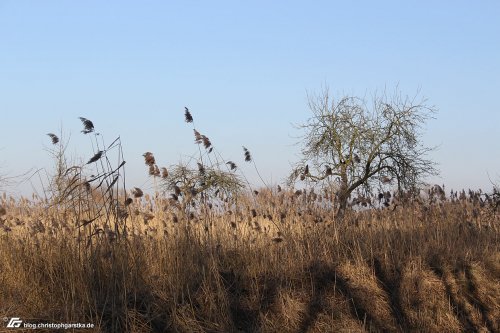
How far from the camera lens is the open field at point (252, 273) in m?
6.63

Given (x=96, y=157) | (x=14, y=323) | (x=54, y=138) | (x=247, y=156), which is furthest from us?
(x=247, y=156)

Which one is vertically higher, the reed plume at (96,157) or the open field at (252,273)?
the reed plume at (96,157)

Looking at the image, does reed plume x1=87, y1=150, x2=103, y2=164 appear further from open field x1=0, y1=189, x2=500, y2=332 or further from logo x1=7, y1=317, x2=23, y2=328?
logo x1=7, y1=317, x2=23, y2=328

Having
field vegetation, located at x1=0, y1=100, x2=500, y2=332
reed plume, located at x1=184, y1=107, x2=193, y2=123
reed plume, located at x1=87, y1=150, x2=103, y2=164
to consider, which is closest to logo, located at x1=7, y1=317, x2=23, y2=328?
field vegetation, located at x1=0, y1=100, x2=500, y2=332

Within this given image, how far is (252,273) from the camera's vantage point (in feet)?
25.3

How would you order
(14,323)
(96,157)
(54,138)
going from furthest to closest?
(54,138) → (96,157) → (14,323)

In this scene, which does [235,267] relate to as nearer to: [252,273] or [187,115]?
[252,273]

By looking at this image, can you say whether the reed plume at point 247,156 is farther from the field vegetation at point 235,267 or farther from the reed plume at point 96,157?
the reed plume at point 96,157

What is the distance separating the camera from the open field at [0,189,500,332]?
6.63 m

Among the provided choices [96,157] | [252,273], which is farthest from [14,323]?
[252,273]

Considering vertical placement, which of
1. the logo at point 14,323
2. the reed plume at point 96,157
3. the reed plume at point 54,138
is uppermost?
the reed plume at point 54,138

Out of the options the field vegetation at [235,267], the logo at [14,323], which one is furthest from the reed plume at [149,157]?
the logo at [14,323]

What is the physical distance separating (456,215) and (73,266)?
7235 millimetres

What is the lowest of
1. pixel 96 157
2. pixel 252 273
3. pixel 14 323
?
pixel 14 323
